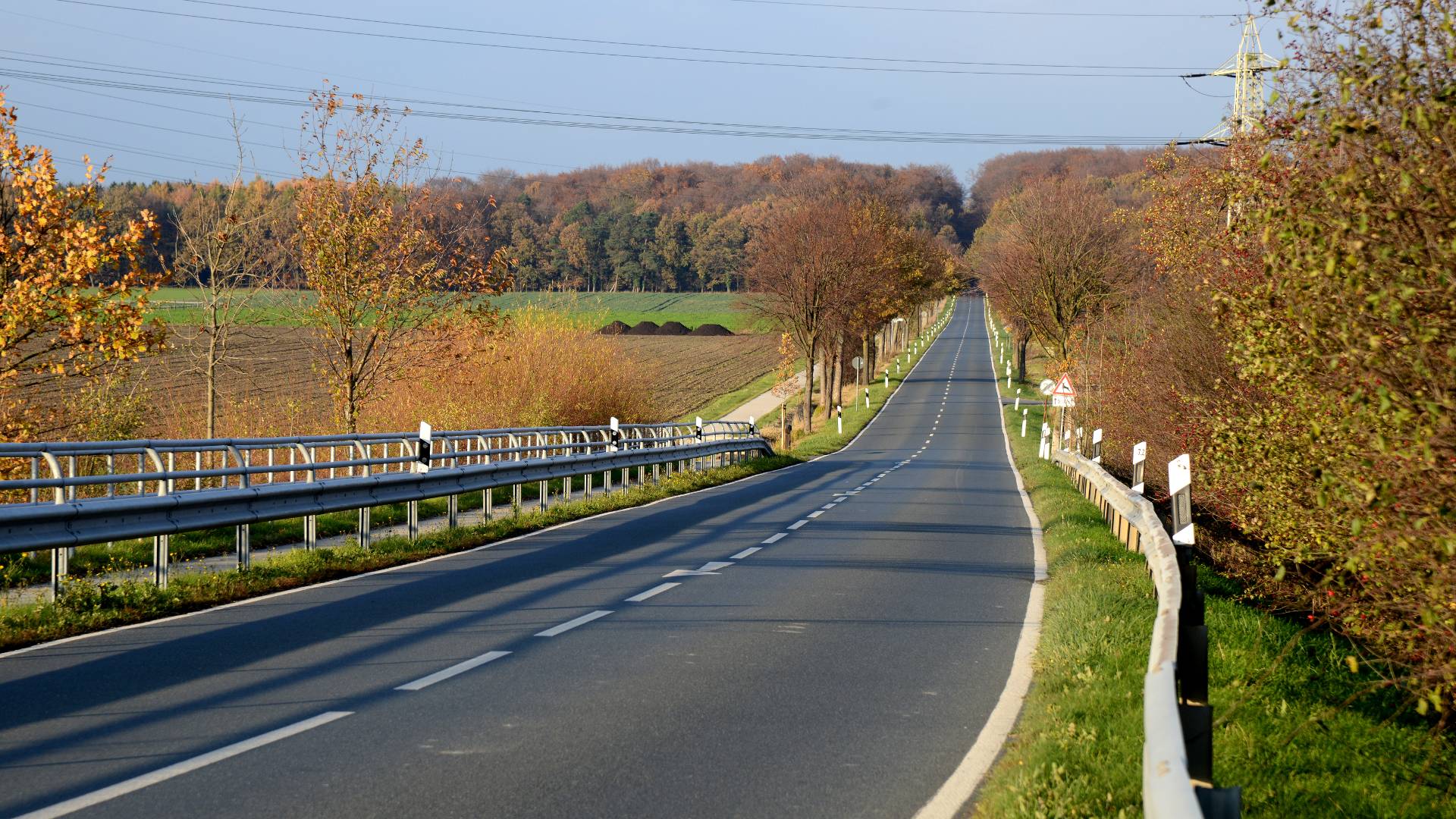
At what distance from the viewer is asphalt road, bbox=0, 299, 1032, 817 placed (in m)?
5.41

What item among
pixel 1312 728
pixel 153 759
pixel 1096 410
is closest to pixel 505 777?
pixel 153 759

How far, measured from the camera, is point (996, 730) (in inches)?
270

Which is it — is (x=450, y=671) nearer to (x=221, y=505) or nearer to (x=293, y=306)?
(x=221, y=505)

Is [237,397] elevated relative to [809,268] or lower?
lower

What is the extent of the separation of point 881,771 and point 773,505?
16.6 meters

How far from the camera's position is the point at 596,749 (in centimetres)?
612

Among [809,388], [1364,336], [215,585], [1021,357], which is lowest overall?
[809,388]

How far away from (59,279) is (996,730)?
14.5 metres

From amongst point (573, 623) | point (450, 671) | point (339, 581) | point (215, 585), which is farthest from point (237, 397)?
point (450, 671)

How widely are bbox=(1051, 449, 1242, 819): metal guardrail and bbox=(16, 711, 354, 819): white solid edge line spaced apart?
3.86 m

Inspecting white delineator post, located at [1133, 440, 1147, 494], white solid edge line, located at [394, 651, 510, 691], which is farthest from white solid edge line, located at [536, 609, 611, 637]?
white delineator post, located at [1133, 440, 1147, 494]

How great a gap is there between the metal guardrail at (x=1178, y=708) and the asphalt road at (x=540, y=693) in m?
1.19

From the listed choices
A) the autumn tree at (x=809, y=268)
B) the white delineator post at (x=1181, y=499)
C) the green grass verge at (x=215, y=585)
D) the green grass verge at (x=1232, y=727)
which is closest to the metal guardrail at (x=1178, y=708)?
the white delineator post at (x=1181, y=499)

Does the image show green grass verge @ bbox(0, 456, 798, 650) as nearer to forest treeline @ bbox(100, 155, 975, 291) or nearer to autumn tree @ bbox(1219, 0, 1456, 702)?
autumn tree @ bbox(1219, 0, 1456, 702)
